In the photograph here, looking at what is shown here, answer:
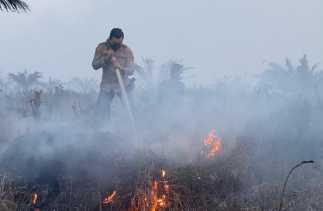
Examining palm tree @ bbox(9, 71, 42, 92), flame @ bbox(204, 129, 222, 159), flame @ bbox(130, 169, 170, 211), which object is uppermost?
palm tree @ bbox(9, 71, 42, 92)

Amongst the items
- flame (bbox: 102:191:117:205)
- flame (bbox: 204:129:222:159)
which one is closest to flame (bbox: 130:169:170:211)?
flame (bbox: 102:191:117:205)

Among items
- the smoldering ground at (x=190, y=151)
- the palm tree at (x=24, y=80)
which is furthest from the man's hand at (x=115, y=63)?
the palm tree at (x=24, y=80)

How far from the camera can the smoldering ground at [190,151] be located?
7191 millimetres

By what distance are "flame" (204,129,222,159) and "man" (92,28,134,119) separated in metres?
1.92

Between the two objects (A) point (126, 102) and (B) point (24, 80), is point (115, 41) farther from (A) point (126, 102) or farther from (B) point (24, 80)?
(B) point (24, 80)

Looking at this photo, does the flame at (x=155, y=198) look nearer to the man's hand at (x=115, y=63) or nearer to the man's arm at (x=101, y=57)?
the man's hand at (x=115, y=63)

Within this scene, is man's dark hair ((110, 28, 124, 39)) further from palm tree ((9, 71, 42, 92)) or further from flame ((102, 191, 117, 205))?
palm tree ((9, 71, 42, 92))

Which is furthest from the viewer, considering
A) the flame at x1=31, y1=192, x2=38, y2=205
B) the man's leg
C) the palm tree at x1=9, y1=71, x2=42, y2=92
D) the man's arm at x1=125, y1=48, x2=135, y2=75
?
the palm tree at x1=9, y1=71, x2=42, y2=92

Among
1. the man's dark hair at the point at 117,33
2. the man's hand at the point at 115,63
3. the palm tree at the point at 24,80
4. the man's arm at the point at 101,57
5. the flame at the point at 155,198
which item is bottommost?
the flame at the point at 155,198

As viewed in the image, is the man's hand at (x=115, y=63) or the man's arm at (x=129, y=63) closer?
the man's hand at (x=115, y=63)

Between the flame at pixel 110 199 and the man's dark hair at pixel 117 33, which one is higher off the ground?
the man's dark hair at pixel 117 33

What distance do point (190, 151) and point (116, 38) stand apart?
2578 millimetres

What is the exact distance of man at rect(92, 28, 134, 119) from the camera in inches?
347

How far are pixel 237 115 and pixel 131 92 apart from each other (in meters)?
3.28
